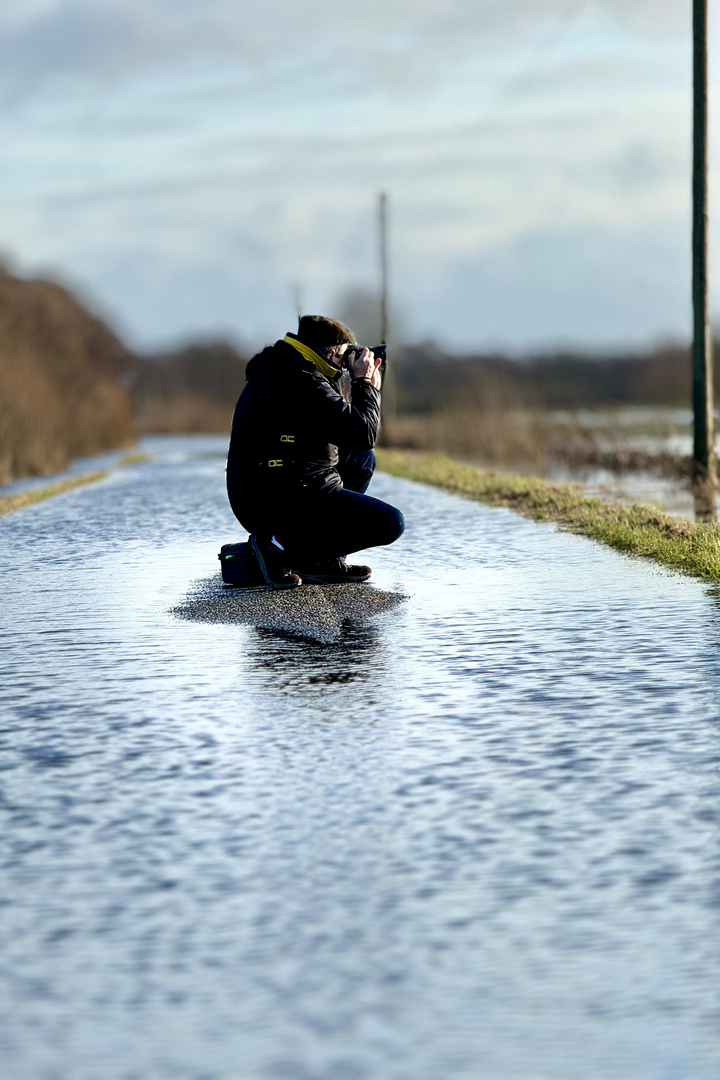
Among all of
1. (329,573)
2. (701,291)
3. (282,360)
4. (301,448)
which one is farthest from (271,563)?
(701,291)

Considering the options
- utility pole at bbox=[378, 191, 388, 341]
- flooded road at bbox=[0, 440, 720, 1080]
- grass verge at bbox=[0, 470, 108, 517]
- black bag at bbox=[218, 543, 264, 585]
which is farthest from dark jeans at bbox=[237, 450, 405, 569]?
utility pole at bbox=[378, 191, 388, 341]

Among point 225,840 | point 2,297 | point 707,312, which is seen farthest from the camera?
point 2,297

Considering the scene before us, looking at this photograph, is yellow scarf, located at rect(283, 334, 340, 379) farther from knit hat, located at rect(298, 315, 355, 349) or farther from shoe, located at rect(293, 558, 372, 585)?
shoe, located at rect(293, 558, 372, 585)

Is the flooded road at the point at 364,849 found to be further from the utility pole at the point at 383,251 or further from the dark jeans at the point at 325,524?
the utility pole at the point at 383,251

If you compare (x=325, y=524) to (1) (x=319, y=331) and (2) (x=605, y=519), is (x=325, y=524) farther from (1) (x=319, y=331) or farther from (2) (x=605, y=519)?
(2) (x=605, y=519)

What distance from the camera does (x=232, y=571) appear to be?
39.1 ft

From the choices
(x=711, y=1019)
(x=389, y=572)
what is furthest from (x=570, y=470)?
(x=711, y=1019)

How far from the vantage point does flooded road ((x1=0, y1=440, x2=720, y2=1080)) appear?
382 cm

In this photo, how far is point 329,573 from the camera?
12.3 m

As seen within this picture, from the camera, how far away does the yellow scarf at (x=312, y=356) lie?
11648 millimetres

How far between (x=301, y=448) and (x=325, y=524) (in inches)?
20.2

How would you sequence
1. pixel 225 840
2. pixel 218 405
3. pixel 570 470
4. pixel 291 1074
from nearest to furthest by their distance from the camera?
pixel 291 1074 → pixel 225 840 → pixel 570 470 → pixel 218 405

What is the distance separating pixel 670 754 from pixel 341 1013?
2823mm

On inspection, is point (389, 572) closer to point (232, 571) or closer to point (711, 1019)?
point (232, 571)
